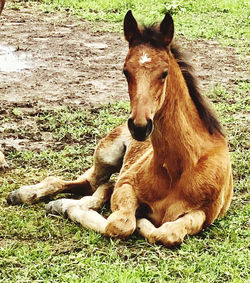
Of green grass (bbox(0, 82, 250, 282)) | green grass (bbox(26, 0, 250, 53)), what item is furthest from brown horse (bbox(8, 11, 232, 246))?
green grass (bbox(26, 0, 250, 53))

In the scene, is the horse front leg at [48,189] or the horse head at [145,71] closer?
the horse head at [145,71]

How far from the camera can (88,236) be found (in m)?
4.60

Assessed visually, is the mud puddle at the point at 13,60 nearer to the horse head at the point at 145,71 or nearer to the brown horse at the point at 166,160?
the brown horse at the point at 166,160

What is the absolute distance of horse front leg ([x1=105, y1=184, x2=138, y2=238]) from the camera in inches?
178

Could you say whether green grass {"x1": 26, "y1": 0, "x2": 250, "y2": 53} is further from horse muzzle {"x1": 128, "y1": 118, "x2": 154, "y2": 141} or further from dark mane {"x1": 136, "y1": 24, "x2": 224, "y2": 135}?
horse muzzle {"x1": 128, "y1": 118, "x2": 154, "y2": 141}

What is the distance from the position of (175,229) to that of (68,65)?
624 centimetres

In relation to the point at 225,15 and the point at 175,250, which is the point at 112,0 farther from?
the point at 175,250

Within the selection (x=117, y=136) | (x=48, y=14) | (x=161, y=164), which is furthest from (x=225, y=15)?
(x=161, y=164)

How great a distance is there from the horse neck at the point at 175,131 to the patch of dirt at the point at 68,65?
106 inches

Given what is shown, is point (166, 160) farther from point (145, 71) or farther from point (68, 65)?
point (68, 65)

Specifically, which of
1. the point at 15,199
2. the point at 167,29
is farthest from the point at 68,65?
A: the point at 167,29

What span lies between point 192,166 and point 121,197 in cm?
66

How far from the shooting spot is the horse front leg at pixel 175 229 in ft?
14.3

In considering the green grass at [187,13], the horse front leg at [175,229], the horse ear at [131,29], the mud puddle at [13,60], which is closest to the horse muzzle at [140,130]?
the horse ear at [131,29]
